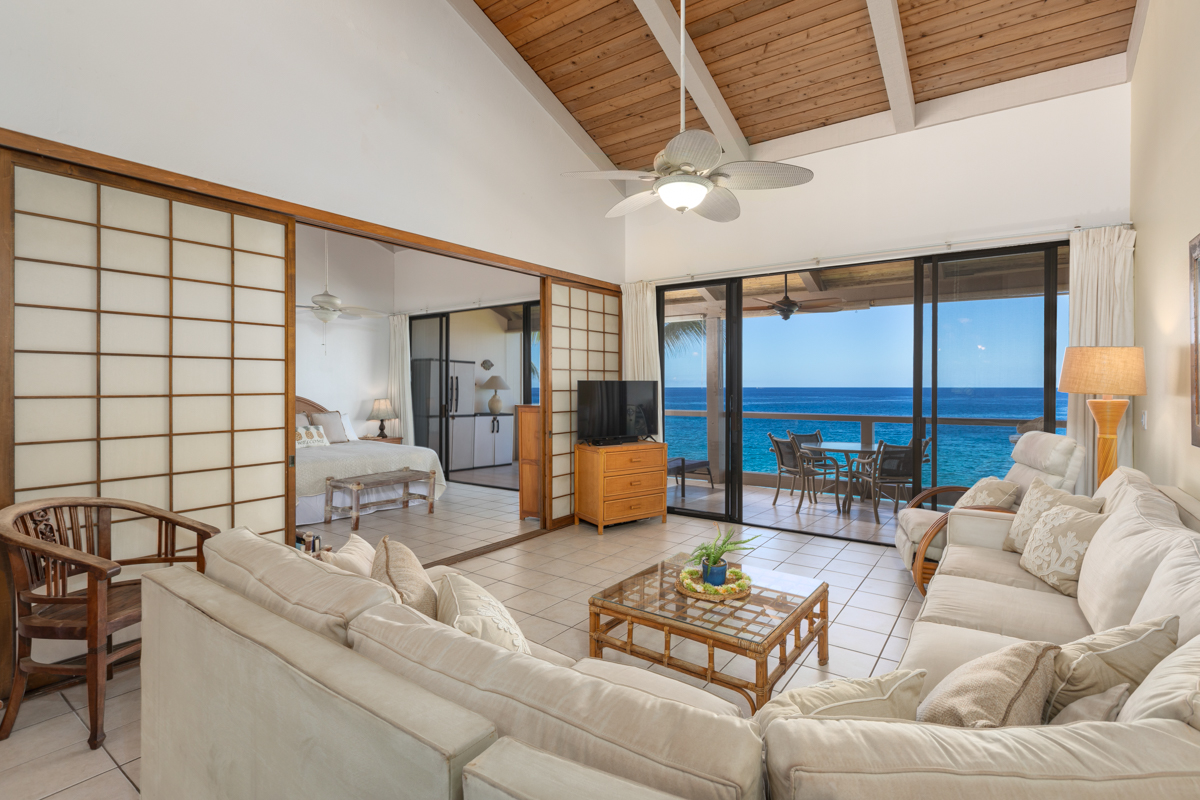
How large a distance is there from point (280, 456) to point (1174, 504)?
413 cm

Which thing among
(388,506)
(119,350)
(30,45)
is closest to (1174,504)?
(119,350)

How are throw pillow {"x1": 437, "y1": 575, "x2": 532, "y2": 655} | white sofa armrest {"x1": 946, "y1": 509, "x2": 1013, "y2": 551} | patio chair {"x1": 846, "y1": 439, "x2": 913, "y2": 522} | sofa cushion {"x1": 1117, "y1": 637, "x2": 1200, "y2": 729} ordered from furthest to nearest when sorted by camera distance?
1. patio chair {"x1": 846, "y1": 439, "x2": 913, "y2": 522}
2. white sofa armrest {"x1": 946, "y1": 509, "x2": 1013, "y2": 551}
3. throw pillow {"x1": 437, "y1": 575, "x2": 532, "y2": 655}
4. sofa cushion {"x1": 1117, "y1": 637, "x2": 1200, "y2": 729}

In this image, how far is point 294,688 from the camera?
99cm

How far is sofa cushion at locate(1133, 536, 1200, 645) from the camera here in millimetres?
1205

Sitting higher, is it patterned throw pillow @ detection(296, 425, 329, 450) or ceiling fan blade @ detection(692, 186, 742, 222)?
ceiling fan blade @ detection(692, 186, 742, 222)

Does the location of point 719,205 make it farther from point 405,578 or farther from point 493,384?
point 493,384

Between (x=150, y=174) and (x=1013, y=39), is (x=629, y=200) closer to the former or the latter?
(x=150, y=174)

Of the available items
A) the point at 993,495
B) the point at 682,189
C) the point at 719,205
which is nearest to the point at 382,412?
the point at 719,205

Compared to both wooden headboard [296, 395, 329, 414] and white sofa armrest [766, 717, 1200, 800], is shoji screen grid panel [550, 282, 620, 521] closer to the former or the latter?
wooden headboard [296, 395, 329, 414]

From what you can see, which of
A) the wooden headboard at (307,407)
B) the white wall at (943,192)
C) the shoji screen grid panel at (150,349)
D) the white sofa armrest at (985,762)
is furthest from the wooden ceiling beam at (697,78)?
the wooden headboard at (307,407)

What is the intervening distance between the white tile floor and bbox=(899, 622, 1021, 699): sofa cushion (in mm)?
701

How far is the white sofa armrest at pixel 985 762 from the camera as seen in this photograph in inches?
26.2

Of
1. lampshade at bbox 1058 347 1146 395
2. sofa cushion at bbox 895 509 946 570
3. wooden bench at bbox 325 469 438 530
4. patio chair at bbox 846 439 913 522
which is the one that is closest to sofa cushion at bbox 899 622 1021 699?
sofa cushion at bbox 895 509 946 570

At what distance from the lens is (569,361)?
5.29 meters
